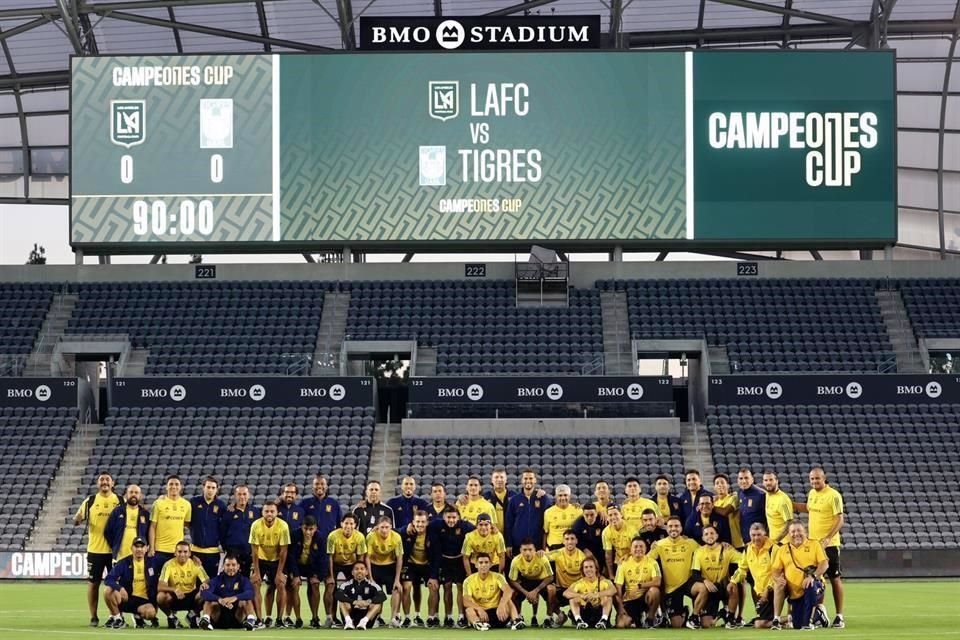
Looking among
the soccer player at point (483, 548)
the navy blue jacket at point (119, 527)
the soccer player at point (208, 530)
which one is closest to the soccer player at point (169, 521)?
the navy blue jacket at point (119, 527)

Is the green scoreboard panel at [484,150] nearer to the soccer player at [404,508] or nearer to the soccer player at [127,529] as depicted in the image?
the soccer player at [404,508]

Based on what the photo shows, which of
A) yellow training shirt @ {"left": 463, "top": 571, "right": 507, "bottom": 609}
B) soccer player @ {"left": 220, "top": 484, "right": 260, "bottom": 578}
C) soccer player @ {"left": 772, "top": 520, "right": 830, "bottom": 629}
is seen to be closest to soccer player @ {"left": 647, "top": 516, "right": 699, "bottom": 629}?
soccer player @ {"left": 772, "top": 520, "right": 830, "bottom": 629}

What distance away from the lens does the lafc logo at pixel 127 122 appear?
37562mm

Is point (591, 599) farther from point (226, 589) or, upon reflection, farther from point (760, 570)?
point (226, 589)

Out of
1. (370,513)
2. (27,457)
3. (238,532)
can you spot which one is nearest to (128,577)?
(238,532)

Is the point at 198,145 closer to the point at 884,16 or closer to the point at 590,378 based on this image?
the point at 590,378

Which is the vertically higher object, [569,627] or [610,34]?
[610,34]

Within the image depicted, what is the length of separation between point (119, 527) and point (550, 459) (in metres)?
→ 16.1

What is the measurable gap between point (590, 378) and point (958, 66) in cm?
1342

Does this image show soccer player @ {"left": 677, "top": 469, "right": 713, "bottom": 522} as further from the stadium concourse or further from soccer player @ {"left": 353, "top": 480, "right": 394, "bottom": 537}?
the stadium concourse

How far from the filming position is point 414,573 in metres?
18.6

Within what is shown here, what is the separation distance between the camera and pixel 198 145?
3744cm

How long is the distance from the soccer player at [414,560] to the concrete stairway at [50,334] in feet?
67.1

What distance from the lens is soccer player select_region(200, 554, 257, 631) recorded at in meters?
17.5
